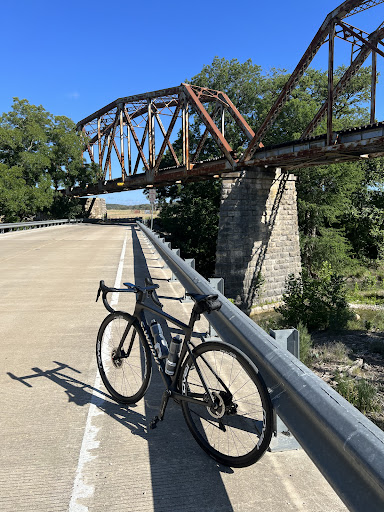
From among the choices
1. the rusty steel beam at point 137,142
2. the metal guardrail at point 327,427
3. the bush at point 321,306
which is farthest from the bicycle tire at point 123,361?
the rusty steel beam at point 137,142

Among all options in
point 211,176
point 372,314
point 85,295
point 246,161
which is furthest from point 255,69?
point 85,295

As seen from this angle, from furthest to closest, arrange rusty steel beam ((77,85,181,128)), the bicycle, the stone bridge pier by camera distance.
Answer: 1. rusty steel beam ((77,85,181,128))
2. the stone bridge pier
3. the bicycle

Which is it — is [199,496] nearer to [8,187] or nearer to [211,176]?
[211,176]

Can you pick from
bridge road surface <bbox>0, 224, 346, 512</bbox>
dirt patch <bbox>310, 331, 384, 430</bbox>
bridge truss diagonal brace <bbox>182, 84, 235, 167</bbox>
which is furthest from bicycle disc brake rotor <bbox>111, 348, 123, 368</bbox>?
bridge truss diagonal brace <bbox>182, 84, 235, 167</bbox>

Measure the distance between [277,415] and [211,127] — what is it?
90.2ft

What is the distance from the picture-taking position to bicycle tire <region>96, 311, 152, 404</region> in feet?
10.2

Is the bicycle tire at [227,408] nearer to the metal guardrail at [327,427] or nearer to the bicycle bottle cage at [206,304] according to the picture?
the metal guardrail at [327,427]

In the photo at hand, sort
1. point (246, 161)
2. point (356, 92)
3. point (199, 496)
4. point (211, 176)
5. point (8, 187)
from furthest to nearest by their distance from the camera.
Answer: point (356, 92), point (8, 187), point (211, 176), point (246, 161), point (199, 496)

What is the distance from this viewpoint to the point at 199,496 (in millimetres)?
2174

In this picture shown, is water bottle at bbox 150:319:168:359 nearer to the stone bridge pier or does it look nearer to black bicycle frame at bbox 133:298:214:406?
black bicycle frame at bbox 133:298:214:406

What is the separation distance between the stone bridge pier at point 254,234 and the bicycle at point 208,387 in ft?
59.7

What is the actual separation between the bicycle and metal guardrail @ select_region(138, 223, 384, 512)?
119 mm

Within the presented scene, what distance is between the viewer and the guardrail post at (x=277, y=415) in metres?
2.33

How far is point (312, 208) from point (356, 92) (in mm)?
16395
